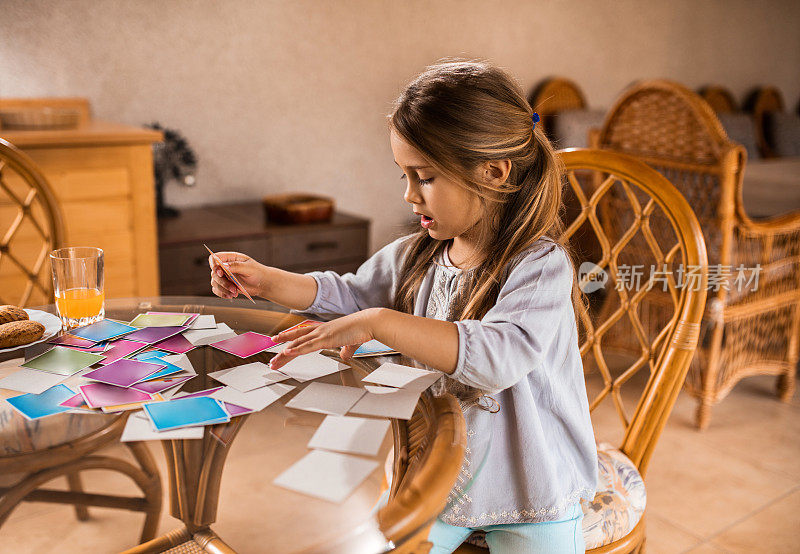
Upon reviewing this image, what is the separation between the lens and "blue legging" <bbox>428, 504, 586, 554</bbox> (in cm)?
98

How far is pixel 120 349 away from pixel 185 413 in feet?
0.83

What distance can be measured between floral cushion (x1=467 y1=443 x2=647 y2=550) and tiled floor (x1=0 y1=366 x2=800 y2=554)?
0.45 meters

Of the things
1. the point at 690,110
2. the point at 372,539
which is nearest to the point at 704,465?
the point at 690,110

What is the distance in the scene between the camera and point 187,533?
105 cm

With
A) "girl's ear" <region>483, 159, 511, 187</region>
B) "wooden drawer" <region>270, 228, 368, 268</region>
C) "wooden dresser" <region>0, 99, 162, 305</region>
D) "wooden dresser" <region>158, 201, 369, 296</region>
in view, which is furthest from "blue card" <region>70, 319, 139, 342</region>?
"wooden drawer" <region>270, 228, 368, 268</region>

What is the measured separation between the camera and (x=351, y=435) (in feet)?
2.50

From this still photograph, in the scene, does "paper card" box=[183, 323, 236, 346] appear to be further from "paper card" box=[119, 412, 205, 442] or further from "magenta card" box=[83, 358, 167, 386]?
"paper card" box=[119, 412, 205, 442]

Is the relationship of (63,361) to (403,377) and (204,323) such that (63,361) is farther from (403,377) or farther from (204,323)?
(403,377)

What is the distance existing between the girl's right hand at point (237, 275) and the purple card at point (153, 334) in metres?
0.09

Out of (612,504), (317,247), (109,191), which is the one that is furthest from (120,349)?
(317,247)

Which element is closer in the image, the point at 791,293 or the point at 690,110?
the point at 690,110

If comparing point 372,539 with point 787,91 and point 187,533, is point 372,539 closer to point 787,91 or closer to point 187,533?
point 187,533

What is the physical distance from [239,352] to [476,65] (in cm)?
52

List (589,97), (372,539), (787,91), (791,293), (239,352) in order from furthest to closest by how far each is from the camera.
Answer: (787,91) < (589,97) < (791,293) < (239,352) < (372,539)
